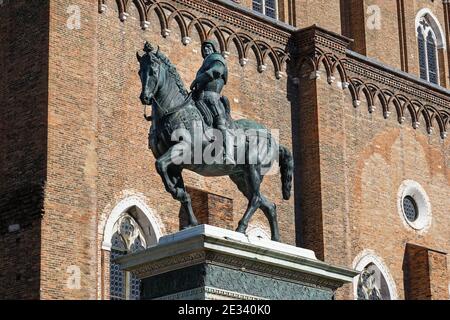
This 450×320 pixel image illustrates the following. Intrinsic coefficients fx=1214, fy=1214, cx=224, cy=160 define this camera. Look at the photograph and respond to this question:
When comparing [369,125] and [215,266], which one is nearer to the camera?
[215,266]

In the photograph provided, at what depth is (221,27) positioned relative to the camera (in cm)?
2272

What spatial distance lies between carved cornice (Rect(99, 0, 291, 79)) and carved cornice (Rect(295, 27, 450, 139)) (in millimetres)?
539

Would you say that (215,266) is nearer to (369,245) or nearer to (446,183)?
(369,245)

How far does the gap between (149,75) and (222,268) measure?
253cm

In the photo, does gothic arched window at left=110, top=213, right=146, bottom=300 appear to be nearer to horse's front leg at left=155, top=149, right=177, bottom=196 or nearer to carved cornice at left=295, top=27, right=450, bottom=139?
carved cornice at left=295, top=27, right=450, bottom=139

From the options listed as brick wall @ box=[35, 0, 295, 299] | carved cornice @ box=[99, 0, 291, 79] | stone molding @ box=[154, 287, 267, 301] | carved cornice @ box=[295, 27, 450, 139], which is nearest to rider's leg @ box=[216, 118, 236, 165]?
stone molding @ box=[154, 287, 267, 301]

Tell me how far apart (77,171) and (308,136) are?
6191 mm

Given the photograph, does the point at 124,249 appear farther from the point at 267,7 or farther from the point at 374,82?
the point at 374,82

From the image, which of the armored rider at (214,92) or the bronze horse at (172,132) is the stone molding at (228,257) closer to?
the bronze horse at (172,132)

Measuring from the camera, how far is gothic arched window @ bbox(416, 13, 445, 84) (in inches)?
1177

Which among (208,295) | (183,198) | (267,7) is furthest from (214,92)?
(267,7)

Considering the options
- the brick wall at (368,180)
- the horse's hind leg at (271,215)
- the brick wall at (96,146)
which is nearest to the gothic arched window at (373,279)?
the brick wall at (368,180)
